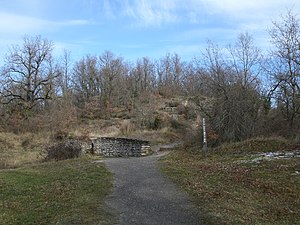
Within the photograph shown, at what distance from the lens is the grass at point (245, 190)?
7.36 meters

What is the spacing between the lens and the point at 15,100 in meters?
43.2

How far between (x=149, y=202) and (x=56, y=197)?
8.28ft

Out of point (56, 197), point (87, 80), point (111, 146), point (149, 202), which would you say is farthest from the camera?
point (87, 80)

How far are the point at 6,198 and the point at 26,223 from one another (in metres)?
2.92

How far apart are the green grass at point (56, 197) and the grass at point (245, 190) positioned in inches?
90.8


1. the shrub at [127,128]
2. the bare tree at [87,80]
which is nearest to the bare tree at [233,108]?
the shrub at [127,128]

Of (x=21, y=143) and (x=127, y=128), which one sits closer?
Result: (x=21, y=143)

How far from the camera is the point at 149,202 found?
8.70 m

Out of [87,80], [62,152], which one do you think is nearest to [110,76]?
[87,80]

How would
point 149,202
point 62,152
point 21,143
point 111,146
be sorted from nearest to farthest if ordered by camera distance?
point 149,202 → point 62,152 → point 111,146 → point 21,143

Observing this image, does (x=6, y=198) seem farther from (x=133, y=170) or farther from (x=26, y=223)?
(x=133, y=170)

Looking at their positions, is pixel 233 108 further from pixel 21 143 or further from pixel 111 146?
pixel 21 143

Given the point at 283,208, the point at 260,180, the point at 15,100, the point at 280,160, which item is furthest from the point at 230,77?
the point at 15,100

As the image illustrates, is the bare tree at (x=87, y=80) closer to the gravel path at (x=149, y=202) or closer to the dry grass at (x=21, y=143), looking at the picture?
the dry grass at (x=21, y=143)
